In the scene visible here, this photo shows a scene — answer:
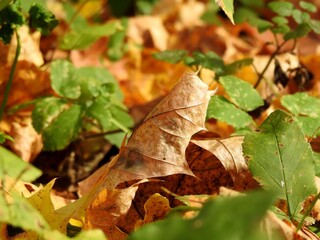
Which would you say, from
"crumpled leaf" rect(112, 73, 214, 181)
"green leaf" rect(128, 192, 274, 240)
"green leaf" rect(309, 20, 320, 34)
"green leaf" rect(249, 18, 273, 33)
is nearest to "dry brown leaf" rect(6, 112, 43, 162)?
"crumpled leaf" rect(112, 73, 214, 181)

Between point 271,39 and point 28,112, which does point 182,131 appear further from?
point 271,39

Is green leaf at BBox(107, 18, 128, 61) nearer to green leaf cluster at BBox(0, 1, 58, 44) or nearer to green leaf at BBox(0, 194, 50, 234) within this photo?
green leaf cluster at BBox(0, 1, 58, 44)

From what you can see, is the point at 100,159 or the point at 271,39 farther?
the point at 271,39

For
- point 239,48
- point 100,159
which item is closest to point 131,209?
point 100,159

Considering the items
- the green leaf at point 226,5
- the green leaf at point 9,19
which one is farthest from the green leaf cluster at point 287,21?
the green leaf at point 9,19

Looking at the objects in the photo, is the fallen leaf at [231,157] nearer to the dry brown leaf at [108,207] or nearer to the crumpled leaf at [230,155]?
the crumpled leaf at [230,155]

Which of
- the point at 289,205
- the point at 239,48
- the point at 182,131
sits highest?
the point at 182,131
